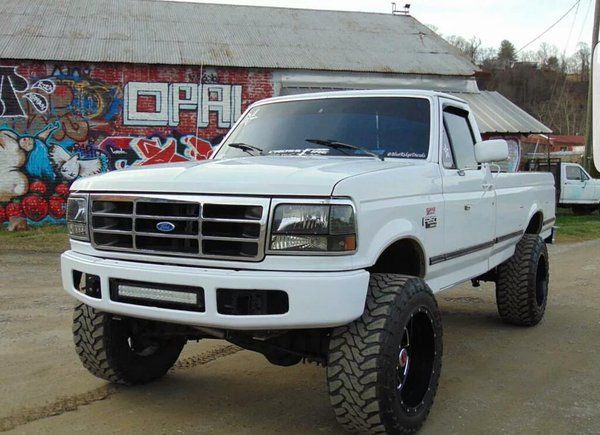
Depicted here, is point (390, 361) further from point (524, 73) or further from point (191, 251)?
point (524, 73)

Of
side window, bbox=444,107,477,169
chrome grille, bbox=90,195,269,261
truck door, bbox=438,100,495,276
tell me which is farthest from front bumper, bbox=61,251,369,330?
side window, bbox=444,107,477,169

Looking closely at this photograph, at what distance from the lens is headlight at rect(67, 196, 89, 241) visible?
3.68 metres

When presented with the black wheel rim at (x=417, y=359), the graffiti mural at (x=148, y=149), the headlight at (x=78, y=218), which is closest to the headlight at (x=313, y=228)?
the black wheel rim at (x=417, y=359)

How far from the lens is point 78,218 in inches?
147

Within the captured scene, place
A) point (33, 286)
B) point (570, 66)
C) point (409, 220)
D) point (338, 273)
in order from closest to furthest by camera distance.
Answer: point (338, 273), point (409, 220), point (33, 286), point (570, 66)

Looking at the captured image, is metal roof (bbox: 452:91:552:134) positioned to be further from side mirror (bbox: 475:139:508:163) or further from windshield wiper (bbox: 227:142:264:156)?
windshield wiper (bbox: 227:142:264:156)

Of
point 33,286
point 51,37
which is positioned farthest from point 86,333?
point 51,37

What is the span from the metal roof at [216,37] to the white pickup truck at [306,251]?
12656 mm

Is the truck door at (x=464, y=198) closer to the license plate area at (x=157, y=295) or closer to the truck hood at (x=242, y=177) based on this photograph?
the truck hood at (x=242, y=177)

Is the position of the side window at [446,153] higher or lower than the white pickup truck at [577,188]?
higher

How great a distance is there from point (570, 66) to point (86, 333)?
183ft

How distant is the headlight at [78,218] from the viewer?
3.68m

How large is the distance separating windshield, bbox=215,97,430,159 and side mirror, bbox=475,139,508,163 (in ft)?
1.64

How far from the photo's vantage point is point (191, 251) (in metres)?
3.28
